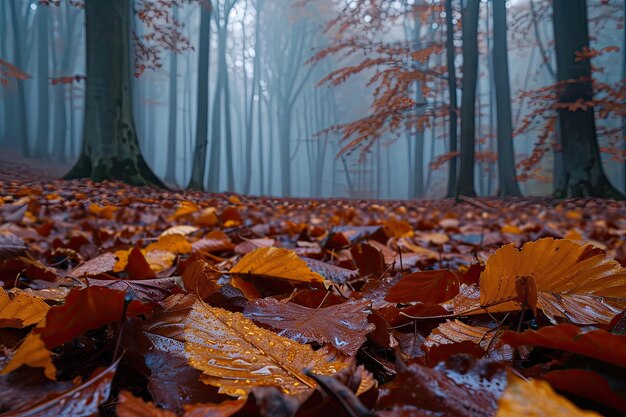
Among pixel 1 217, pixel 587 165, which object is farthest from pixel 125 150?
pixel 587 165

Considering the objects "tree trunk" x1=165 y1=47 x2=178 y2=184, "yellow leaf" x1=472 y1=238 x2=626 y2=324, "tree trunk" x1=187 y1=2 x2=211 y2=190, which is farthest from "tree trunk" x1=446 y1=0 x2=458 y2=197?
"tree trunk" x1=165 y1=47 x2=178 y2=184

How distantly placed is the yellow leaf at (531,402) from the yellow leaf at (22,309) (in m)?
0.35

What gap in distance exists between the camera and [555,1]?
5117 mm

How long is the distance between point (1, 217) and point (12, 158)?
141 centimetres

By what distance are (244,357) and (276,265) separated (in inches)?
11.0

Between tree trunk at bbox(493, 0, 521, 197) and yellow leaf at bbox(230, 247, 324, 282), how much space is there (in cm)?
712

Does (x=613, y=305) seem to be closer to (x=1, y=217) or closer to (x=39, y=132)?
(x=1, y=217)

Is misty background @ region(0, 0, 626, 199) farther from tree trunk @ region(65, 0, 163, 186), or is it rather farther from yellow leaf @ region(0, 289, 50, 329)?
yellow leaf @ region(0, 289, 50, 329)

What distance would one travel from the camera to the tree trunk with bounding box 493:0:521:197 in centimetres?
699

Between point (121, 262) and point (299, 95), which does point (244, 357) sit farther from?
point (299, 95)

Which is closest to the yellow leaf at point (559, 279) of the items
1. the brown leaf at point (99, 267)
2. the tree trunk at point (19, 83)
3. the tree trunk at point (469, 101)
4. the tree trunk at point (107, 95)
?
the brown leaf at point (99, 267)

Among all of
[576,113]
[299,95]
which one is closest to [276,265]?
[576,113]

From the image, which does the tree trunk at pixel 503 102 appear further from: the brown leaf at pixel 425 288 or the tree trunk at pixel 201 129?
the brown leaf at pixel 425 288

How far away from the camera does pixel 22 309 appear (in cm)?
34
